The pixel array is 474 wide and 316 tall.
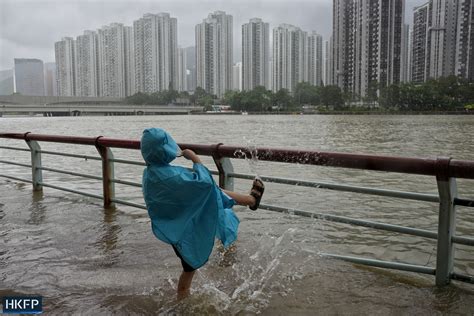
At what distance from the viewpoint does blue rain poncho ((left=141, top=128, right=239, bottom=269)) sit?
2.79 metres

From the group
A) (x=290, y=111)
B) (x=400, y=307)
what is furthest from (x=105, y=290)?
(x=290, y=111)

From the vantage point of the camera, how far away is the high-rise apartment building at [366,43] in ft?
388

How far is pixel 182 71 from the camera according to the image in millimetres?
159750

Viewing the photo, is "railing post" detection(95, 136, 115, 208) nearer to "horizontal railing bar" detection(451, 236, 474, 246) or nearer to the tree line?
"horizontal railing bar" detection(451, 236, 474, 246)

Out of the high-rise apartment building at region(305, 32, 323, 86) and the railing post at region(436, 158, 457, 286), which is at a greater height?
the high-rise apartment building at region(305, 32, 323, 86)

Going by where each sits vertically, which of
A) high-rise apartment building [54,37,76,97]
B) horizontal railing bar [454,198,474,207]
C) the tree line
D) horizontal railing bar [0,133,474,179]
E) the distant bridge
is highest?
high-rise apartment building [54,37,76,97]

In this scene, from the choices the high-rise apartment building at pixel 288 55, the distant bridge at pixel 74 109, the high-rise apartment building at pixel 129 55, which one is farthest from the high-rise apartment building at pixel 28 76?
the high-rise apartment building at pixel 288 55

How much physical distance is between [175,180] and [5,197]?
5341mm

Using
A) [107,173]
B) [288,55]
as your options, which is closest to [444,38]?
[288,55]

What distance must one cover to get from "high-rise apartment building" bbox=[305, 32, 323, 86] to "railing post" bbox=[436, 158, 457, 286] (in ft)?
517

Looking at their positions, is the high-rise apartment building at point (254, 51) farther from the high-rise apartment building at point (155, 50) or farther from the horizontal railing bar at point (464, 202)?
the horizontal railing bar at point (464, 202)

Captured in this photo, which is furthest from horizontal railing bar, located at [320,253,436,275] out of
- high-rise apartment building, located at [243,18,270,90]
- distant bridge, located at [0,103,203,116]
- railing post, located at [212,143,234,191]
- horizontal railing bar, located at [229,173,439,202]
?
high-rise apartment building, located at [243,18,270,90]

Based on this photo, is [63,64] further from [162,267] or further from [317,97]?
[162,267]

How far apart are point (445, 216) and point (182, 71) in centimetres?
16038
